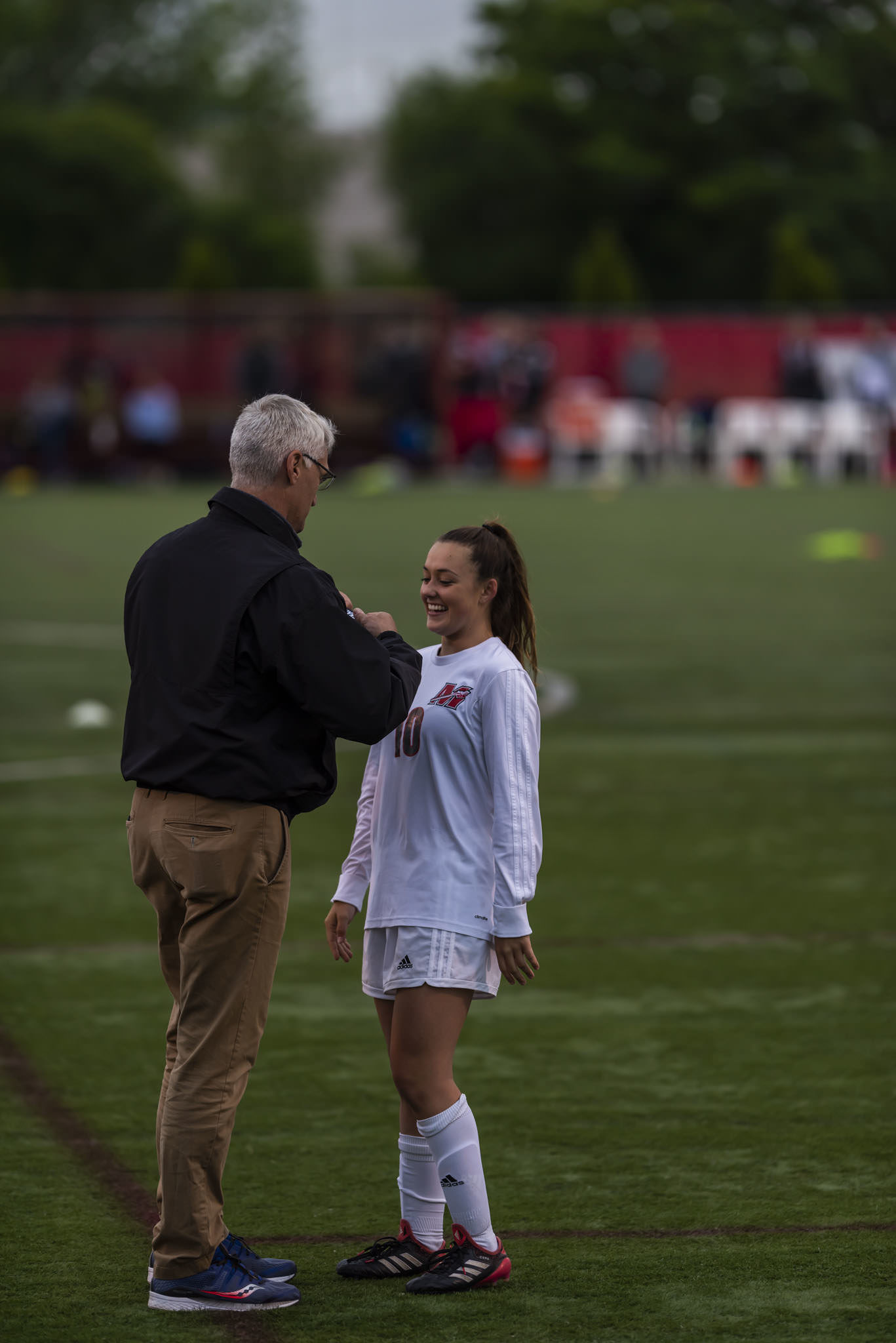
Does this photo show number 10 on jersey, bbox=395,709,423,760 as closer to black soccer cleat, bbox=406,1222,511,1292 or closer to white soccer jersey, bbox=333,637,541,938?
white soccer jersey, bbox=333,637,541,938

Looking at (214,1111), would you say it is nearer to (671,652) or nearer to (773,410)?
(671,652)

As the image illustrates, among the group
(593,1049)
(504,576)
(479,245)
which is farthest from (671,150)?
(504,576)

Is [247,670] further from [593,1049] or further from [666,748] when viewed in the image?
[666,748]

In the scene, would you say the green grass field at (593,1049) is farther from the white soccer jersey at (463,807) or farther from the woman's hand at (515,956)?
the white soccer jersey at (463,807)

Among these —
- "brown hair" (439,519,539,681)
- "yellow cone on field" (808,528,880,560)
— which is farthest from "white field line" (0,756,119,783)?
"yellow cone on field" (808,528,880,560)

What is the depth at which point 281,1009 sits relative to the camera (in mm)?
7270

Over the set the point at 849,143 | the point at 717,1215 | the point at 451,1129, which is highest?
the point at 849,143

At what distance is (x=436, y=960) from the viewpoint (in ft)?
15.2

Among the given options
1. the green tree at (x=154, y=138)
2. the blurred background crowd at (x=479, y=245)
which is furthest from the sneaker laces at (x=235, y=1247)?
the green tree at (x=154, y=138)

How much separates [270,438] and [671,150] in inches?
2838

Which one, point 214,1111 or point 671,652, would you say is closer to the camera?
point 214,1111

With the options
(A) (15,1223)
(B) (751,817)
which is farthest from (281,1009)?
(B) (751,817)

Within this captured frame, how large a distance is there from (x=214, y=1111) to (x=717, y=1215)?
4.63ft

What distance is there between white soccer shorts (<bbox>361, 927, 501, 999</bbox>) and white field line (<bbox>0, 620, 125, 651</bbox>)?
12.6 m
